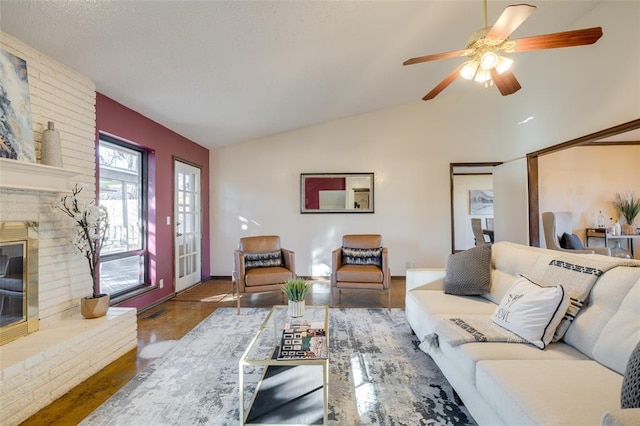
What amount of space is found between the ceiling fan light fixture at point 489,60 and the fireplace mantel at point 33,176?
3177 millimetres

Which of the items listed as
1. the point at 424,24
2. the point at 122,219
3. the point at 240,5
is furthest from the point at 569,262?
the point at 122,219

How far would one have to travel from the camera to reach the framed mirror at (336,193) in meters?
5.01

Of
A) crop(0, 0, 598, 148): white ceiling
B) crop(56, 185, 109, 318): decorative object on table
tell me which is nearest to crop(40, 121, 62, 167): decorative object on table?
crop(56, 185, 109, 318): decorative object on table

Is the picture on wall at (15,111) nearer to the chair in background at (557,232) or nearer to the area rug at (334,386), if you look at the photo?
the area rug at (334,386)

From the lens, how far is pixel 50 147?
7.04 ft

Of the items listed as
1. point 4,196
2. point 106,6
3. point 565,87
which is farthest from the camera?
point 565,87

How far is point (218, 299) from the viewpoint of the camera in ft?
12.9

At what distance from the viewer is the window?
3.04 metres

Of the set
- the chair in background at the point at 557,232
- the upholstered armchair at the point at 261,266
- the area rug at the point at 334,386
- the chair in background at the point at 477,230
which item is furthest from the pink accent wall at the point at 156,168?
the chair in background at the point at 477,230

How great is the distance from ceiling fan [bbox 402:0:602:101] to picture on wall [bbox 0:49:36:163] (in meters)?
2.78

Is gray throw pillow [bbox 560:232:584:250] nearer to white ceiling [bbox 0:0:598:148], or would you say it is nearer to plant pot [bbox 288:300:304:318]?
white ceiling [bbox 0:0:598:148]

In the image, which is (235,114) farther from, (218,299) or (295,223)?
(218,299)

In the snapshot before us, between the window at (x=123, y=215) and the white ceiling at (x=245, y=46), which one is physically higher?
the white ceiling at (x=245, y=46)

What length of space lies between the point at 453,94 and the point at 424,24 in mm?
2635
